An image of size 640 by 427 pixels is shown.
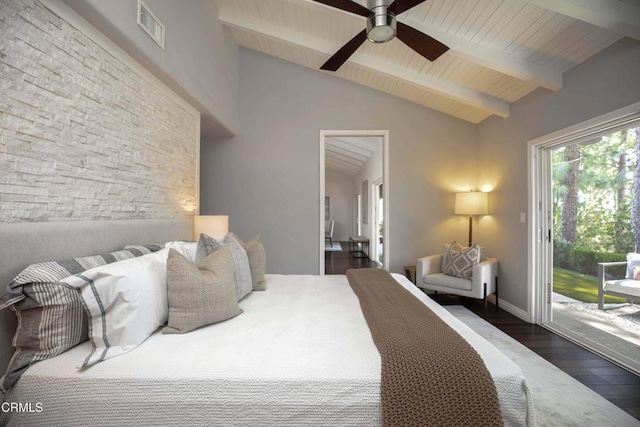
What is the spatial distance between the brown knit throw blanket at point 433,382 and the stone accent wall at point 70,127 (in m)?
1.73

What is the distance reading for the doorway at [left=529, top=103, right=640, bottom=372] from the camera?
2.32 meters

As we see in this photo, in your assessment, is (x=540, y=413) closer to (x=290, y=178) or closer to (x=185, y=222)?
(x=185, y=222)

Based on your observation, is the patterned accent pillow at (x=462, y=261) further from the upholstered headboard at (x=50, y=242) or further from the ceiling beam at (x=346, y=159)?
the ceiling beam at (x=346, y=159)

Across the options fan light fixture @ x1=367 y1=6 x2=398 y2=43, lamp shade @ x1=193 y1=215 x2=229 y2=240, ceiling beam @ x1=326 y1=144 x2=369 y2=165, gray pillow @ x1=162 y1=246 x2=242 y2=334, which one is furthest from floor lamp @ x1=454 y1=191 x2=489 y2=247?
ceiling beam @ x1=326 y1=144 x2=369 y2=165

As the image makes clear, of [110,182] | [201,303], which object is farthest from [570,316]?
[110,182]

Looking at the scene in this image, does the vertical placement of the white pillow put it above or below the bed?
above

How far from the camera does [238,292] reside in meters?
1.87

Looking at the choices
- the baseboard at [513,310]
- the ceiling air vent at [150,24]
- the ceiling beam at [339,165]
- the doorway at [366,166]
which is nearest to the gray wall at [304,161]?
the doorway at [366,166]

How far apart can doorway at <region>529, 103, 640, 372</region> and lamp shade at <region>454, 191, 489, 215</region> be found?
30.4 inches

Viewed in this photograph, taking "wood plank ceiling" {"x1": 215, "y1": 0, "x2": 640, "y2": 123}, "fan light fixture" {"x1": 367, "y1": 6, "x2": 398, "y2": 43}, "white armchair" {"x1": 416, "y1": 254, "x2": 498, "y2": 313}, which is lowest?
"white armchair" {"x1": 416, "y1": 254, "x2": 498, "y2": 313}

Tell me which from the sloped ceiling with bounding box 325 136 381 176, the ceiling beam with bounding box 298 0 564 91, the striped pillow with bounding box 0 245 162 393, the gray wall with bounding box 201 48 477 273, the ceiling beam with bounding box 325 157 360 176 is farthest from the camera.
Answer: the ceiling beam with bounding box 325 157 360 176

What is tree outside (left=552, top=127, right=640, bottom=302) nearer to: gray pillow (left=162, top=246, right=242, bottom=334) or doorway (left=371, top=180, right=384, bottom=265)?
gray pillow (left=162, top=246, right=242, bottom=334)

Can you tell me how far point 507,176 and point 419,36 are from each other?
2.22 m

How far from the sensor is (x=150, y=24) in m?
2.09
